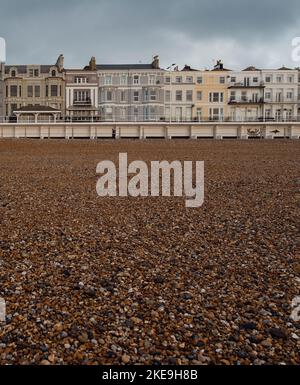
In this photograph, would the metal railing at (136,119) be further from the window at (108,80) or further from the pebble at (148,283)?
the pebble at (148,283)

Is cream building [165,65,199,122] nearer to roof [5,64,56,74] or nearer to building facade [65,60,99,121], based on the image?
building facade [65,60,99,121]

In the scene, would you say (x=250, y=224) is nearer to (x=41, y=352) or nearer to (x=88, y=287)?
(x=88, y=287)

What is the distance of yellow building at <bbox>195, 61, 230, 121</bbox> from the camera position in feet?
221

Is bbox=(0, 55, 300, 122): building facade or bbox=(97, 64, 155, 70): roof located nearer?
bbox=(0, 55, 300, 122): building facade

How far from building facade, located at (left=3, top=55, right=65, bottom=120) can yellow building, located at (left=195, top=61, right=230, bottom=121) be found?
19567 mm

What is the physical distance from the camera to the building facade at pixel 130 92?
214ft

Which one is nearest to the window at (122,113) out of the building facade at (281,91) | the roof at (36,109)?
the roof at (36,109)

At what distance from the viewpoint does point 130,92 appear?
216 feet

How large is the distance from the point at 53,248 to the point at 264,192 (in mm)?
6769

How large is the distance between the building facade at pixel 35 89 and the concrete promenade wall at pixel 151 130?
15150 mm

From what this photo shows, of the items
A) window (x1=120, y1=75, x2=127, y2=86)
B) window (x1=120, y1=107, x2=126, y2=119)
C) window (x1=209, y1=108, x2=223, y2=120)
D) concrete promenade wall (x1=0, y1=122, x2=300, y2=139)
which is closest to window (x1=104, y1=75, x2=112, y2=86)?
window (x1=120, y1=75, x2=127, y2=86)

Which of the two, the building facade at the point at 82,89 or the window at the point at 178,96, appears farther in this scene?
the window at the point at 178,96

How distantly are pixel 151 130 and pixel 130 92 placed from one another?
1668 cm
